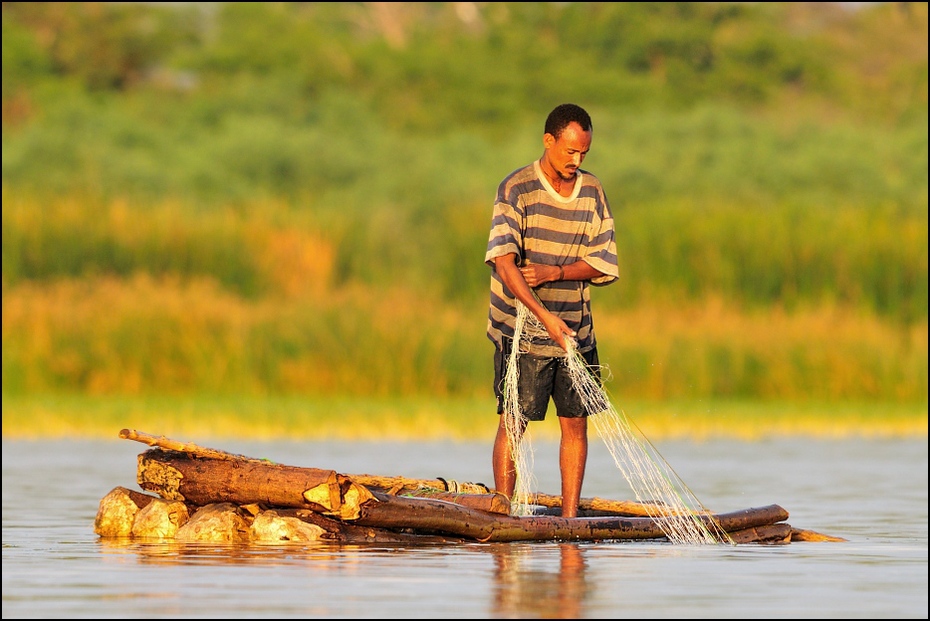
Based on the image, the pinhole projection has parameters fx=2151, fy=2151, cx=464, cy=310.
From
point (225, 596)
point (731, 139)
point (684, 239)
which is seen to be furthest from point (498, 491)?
point (731, 139)

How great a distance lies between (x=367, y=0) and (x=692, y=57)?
1454cm

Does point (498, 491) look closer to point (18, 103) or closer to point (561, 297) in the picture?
point (561, 297)

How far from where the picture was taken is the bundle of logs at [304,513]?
851cm

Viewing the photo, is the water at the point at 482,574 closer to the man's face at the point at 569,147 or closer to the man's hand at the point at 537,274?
the man's hand at the point at 537,274

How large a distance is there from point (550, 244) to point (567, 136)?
1.54ft

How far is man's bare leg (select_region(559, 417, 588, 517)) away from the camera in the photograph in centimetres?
909

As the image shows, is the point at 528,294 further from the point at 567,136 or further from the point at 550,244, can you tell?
the point at 567,136

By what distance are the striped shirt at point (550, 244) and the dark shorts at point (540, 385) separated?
2.3 inches

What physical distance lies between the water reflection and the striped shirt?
0.96 m

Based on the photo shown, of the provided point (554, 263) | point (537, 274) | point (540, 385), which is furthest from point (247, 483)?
point (554, 263)

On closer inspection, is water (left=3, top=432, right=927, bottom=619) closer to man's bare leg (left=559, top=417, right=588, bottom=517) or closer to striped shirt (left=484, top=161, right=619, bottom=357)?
man's bare leg (left=559, top=417, right=588, bottom=517)

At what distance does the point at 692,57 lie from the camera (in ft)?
154

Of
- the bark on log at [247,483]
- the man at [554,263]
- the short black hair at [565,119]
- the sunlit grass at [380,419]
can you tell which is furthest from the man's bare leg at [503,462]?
the sunlit grass at [380,419]

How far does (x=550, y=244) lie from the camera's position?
9.00 metres
